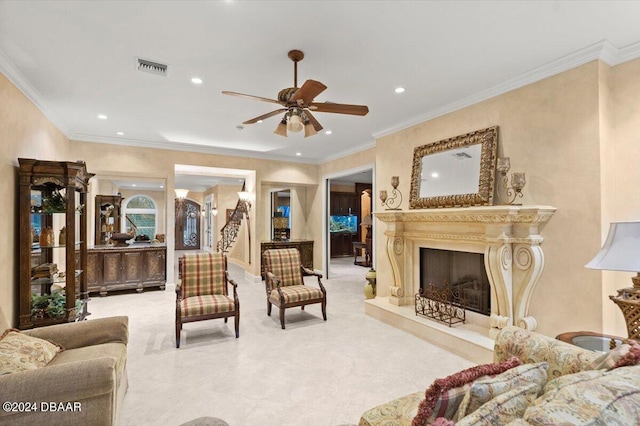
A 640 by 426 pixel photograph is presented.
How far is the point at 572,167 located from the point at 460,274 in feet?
5.84

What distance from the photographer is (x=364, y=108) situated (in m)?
2.76

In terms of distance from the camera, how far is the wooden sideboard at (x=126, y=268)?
19.1 feet

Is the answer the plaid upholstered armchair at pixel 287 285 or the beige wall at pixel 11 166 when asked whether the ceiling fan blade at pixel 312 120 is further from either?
the beige wall at pixel 11 166

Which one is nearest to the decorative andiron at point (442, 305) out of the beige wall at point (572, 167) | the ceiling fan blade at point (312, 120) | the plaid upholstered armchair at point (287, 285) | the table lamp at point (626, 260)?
the beige wall at point (572, 167)

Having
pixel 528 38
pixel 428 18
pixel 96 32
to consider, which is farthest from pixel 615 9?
pixel 96 32

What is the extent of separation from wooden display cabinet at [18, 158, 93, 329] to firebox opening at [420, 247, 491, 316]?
4418mm

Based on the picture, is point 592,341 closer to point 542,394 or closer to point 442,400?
point 542,394

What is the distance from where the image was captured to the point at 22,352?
193 cm

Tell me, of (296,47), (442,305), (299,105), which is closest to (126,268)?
(299,105)

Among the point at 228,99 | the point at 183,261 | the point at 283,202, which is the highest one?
the point at 228,99

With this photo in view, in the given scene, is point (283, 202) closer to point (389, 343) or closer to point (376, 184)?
point (376, 184)

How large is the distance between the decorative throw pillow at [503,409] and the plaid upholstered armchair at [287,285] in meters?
3.33

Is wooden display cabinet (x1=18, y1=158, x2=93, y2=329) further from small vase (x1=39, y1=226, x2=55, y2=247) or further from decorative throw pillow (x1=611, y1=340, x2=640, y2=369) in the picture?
decorative throw pillow (x1=611, y1=340, x2=640, y2=369)

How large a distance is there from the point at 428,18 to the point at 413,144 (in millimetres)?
2414
